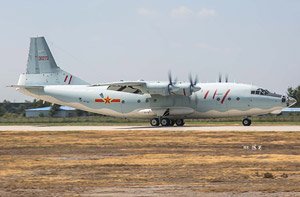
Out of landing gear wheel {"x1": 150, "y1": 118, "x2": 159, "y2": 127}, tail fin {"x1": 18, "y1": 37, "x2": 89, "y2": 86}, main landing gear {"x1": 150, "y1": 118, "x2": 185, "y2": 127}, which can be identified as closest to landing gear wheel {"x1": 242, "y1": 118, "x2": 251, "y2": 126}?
main landing gear {"x1": 150, "y1": 118, "x2": 185, "y2": 127}

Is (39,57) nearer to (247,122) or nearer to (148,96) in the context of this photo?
(148,96)

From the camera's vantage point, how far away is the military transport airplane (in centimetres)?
5419

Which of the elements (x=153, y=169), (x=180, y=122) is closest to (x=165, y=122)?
(x=180, y=122)

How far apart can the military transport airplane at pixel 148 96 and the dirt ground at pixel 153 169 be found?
2338 cm

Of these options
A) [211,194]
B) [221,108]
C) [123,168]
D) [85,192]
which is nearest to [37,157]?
[123,168]

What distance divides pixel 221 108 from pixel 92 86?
42.1 feet

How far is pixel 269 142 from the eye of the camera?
31.1 m

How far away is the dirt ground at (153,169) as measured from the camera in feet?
48.7

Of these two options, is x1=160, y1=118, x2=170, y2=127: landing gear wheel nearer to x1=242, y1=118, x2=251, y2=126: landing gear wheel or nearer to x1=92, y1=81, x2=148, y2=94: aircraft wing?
x1=92, y1=81, x2=148, y2=94: aircraft wing

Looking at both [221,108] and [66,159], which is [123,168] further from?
[221,108]

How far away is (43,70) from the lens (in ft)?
204

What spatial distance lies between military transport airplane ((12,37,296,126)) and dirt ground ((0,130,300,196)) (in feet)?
76.7

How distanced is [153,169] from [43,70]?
4439 centimetres

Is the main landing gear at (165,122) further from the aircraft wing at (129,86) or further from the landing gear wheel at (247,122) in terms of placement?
the landing gear wheel at (247,122)
